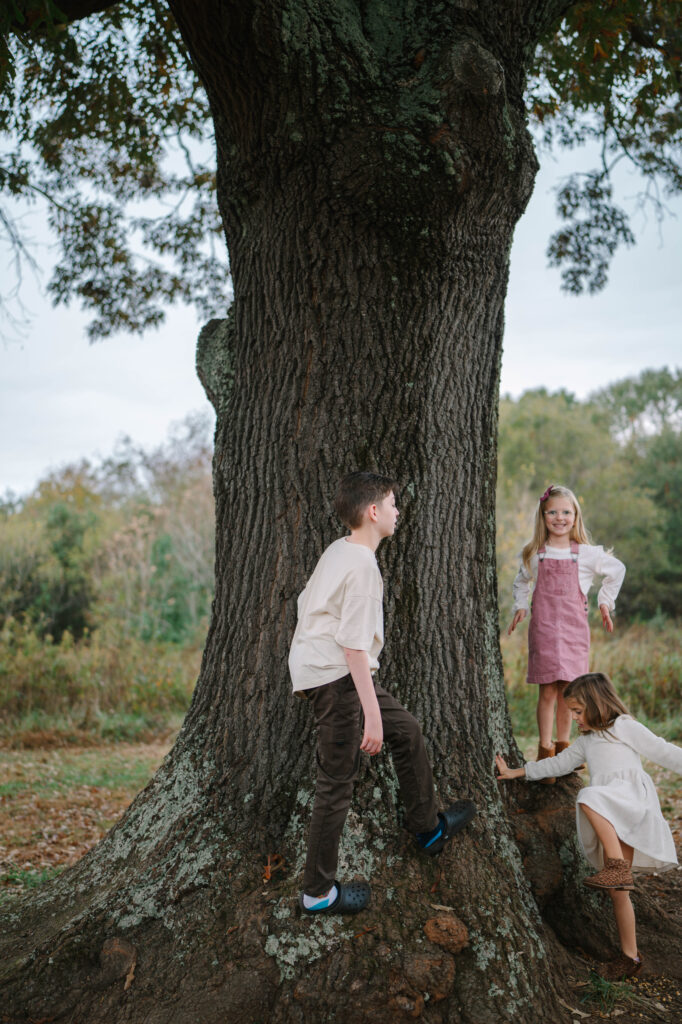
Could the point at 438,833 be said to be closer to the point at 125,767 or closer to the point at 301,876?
the point at 301,876

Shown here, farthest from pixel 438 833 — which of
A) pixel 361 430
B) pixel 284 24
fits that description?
pixel 284 24

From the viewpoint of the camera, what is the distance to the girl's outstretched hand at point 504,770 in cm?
369

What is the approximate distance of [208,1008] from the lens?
112 inches

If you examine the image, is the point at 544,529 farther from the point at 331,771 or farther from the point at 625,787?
the point at 331,771

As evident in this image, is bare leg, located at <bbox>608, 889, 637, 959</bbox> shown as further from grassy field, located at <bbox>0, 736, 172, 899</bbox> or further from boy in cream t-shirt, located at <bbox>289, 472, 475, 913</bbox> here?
grassy field, located at <bbox>0, 736, 172, 899</bbox>

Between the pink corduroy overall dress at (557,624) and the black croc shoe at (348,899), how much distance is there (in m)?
1.83

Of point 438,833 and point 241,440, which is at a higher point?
point 241,440

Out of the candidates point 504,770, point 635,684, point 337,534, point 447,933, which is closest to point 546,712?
point 504,770

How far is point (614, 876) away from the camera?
131 inches

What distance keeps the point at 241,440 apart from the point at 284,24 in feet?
5.58

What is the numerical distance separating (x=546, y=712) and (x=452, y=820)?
4.91 ft

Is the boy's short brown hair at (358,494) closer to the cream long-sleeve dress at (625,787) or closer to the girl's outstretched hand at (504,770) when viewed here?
the girl's outstretched hand at (504,770)

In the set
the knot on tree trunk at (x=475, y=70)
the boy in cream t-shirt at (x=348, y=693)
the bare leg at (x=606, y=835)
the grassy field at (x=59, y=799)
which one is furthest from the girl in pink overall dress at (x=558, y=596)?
the grassy field at (x=59, y=799)

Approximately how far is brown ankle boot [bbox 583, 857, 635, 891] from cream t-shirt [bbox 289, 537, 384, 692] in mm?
1337
